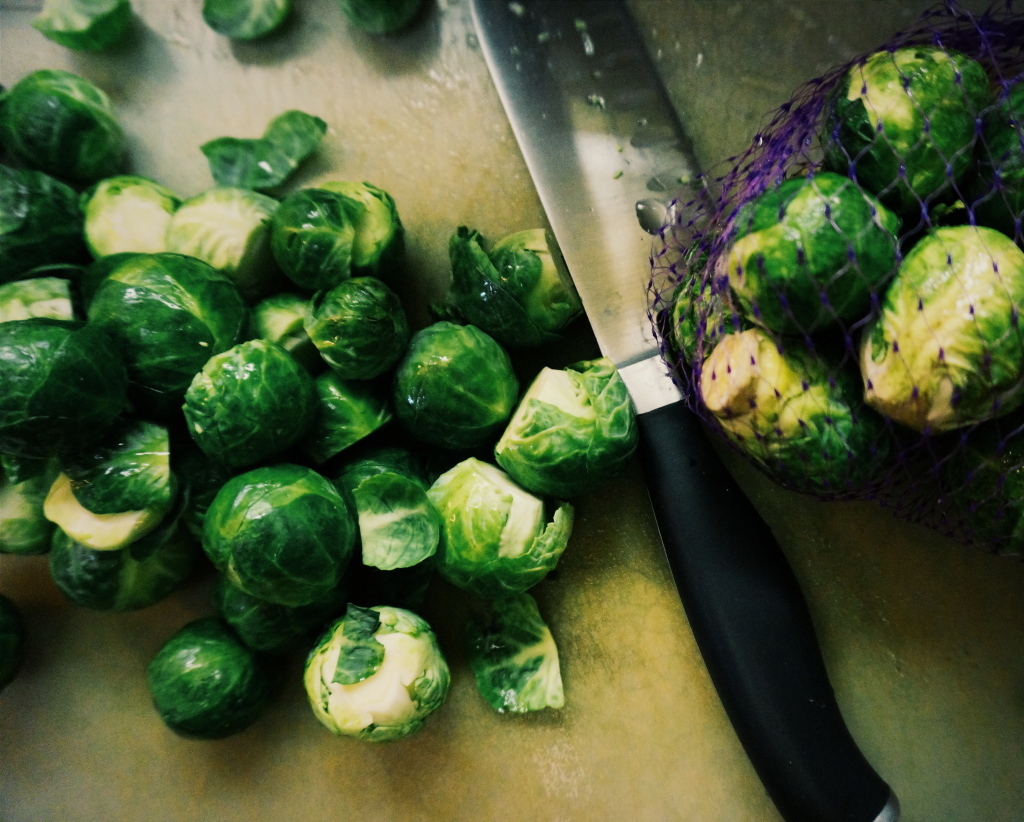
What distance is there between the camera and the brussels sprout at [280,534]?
1.36m

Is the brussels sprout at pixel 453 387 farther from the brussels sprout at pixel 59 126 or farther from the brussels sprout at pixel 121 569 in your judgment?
the brussels sprout at pixel 59 126

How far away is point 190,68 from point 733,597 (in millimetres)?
1997

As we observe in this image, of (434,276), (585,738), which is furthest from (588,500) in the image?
(434,276)

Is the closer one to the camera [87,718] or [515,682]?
[515,682]

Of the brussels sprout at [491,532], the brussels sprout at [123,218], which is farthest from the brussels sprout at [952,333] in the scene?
the brussels sprout at [123,218]

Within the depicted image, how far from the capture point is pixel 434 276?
1803mm

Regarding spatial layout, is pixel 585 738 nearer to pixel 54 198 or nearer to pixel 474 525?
pixel 474 525

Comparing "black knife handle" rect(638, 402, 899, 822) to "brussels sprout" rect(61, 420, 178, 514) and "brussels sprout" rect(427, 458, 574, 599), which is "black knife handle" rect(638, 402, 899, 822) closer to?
"brussels sprout" rect(427, 458, 574, 599)

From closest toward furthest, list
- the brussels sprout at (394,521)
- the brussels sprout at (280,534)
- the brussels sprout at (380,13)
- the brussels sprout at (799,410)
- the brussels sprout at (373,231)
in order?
the brussels sprout at (799,410), the brussels sprout at (280,534), the brussels sprout at (394,521), the brussels sprout at (373,231), the brussels sprout at (380,13)

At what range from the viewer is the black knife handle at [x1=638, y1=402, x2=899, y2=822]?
1438 millimetres

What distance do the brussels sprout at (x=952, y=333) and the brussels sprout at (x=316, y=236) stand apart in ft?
3.62

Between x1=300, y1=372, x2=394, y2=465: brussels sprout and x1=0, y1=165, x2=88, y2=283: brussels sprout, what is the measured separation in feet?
2.39

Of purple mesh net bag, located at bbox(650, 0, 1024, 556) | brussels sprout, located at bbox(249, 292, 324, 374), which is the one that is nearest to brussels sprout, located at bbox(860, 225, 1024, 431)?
purple mesh net bag, located at bbox(650, 0, 1024, 556)

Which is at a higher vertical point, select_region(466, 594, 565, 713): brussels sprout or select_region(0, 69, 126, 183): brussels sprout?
select_region(0, 69, 126, 183): brussels sprout
